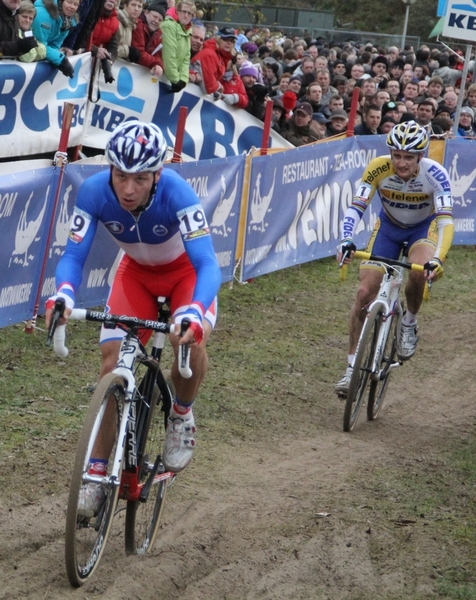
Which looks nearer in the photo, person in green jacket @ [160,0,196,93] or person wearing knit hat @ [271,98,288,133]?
person in green jacket @ [160,0,196,93]

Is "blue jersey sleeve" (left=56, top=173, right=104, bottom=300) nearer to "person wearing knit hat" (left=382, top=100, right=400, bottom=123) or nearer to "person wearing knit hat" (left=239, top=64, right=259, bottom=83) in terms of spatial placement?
"person wearing knit hat" (left=239, top=64, right=259, bottom=83)

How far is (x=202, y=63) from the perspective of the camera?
41.3ft

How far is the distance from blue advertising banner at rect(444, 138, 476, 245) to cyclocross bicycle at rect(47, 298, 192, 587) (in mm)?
11335

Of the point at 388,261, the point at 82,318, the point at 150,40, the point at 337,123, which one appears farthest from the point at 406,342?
the point at 337,123

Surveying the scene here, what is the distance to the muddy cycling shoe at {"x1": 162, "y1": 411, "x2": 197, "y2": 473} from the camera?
16.7 feet

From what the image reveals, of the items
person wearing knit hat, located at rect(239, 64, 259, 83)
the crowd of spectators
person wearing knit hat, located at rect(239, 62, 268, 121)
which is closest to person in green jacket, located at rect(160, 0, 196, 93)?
the crowd of spectators

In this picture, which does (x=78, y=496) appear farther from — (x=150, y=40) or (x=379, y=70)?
(x=379, y=70)

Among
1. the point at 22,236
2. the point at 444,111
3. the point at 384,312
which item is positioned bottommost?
the point at 444,111

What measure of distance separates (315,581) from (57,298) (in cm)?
193

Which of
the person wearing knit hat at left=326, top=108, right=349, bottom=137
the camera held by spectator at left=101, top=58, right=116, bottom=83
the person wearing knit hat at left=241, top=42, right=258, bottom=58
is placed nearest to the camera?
the camera held by spectator at left=101, top=58, right=116, bottom=83

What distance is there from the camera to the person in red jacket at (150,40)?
11562 millimetres

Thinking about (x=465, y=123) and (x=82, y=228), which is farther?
(x=465, y=123)

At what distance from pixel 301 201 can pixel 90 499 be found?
8.66 metres

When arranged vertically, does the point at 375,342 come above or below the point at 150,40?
below
